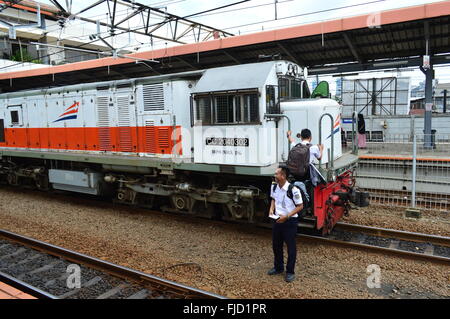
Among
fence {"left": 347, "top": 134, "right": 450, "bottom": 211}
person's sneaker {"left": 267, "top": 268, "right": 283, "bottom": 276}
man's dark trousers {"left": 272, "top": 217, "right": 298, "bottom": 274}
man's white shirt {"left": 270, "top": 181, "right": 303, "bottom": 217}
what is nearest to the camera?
man's white shirt {"left": 270, "top": 181, "right": 303, "bottom": 217}

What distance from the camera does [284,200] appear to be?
16.9 ft

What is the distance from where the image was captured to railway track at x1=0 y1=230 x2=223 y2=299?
490 centimetres

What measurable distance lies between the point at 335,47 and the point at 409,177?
4.90 m

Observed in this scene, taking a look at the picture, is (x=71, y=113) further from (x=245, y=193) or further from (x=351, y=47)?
(x=351, y=47)

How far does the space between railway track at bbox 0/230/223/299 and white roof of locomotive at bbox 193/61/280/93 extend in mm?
3735

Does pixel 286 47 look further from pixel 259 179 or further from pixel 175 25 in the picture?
pixel 259 179

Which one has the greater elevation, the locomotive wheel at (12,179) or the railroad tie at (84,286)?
the locomotive wheel at (12,179)

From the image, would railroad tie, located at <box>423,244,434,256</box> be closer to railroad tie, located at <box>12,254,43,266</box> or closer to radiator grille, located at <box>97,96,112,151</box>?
railroad tie, located at <box>12,254,43,266</box>

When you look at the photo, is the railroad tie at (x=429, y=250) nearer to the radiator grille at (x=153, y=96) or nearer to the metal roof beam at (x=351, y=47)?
the radiator grille at (x=153, y=96)

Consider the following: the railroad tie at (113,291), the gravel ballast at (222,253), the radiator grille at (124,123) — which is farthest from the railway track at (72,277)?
the radiator grille at (124,123)

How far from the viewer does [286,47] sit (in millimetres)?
11586

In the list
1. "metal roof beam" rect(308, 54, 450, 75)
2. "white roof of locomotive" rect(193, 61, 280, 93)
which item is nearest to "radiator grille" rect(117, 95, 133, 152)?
"white roof of locomotive" rect(193, 61, 280, 93)

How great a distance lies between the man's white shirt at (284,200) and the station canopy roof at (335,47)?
5666 mm

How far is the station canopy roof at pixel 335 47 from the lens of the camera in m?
9.57
